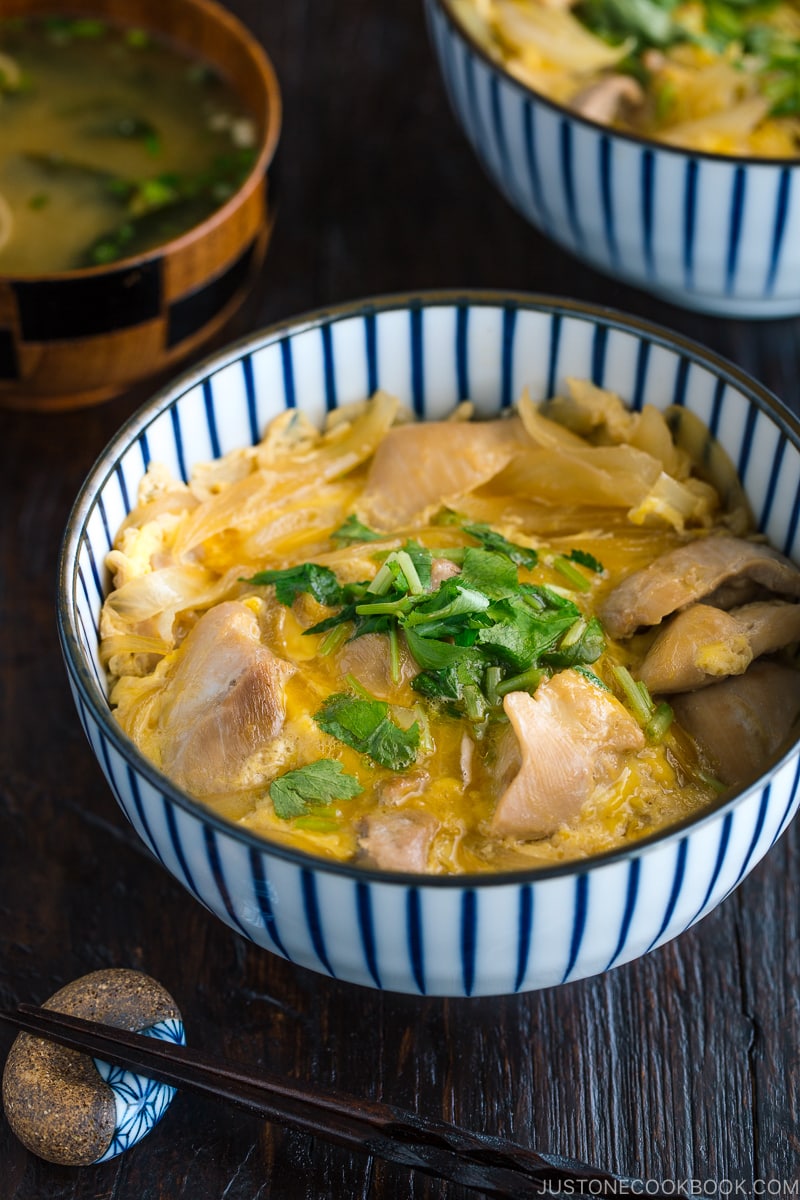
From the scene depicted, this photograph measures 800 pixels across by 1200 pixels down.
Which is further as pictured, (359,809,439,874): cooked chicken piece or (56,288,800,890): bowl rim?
(359,809,439,874): cooked chicken piece

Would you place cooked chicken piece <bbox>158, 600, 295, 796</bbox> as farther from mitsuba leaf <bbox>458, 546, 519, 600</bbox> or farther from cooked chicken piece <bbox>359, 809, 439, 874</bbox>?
mitsuba leaf <bbox>458, 546, 519, 600</bbox>

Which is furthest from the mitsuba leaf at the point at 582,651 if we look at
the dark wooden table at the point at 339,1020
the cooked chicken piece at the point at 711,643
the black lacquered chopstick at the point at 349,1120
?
the black lacquered chopstick at the point at 349,1120

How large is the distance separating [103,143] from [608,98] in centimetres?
159

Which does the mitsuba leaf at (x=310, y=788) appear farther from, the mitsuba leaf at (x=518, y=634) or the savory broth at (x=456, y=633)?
the mitsuba leaf at (x=518, y=634)

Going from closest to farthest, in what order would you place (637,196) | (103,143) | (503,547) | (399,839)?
(399,839), (503,547), (637,196), (103,143)

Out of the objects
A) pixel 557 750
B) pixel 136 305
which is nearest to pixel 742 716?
pixel 557 750

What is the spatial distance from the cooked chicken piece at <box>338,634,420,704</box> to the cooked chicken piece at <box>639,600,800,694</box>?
49 cm

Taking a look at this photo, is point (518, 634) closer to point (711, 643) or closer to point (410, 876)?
point (711, 643)

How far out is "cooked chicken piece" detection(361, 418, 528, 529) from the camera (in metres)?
3.18

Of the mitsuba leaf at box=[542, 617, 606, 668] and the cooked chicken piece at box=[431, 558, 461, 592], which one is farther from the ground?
the cooked chicken piece at box=[431, 558, 461, 592]

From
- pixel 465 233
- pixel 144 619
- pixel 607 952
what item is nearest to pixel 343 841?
pixel 607 952

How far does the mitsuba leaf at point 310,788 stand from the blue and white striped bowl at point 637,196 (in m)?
1.80

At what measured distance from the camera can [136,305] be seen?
368 cm

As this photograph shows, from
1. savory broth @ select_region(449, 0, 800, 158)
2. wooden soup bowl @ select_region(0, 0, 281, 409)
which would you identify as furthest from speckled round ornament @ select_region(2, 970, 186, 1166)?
savory broth @ select_region(449, 0, 800, 158)
